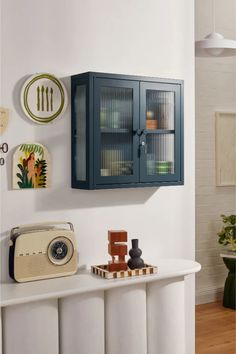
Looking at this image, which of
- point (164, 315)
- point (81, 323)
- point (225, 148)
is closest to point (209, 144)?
point (225, 148)

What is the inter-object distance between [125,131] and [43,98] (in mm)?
443

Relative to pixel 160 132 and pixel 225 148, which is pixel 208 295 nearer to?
pixel 225 148

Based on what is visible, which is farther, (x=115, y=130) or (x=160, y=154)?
(x=160, y=154)

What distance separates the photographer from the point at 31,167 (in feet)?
9.61

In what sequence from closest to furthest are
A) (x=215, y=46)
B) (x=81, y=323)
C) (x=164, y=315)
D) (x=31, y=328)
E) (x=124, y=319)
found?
(x=31, y=328) < (x=81, y=323) < (x=124, y=319) < (x=164, y=315) < (x=215, y=46)

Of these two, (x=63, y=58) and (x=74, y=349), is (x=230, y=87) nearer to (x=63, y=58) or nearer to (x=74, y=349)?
(x=63, y=58)

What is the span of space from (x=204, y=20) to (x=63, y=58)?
229 cm

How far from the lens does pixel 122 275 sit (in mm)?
2957

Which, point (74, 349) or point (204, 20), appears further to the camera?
point (204, 20)

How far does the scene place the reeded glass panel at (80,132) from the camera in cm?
298

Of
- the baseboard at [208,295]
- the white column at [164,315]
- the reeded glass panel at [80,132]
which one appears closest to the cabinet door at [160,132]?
the reeded glass panel at [80,132]

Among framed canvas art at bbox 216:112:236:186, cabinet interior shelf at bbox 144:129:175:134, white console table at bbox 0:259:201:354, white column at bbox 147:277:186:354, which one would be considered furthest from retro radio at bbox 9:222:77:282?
framed canvas art at bbox 216:112:236:186

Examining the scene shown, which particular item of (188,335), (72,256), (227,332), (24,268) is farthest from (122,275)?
(227,332)

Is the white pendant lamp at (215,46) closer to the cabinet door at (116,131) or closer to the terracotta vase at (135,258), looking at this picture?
the cabinet door at (116,131)
